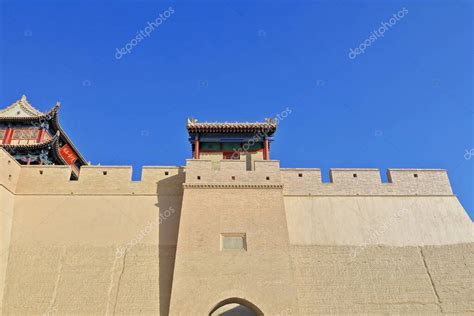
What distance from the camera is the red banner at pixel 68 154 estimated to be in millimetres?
20244

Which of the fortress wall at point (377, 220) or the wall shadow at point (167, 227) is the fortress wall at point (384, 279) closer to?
the fortress wall at point (377, 220)

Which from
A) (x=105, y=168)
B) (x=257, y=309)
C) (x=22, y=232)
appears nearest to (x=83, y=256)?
(x=22, y=232)

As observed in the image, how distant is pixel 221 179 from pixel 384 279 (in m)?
4.93

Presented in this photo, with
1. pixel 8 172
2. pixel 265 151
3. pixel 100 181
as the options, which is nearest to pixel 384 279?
pixel 265 151

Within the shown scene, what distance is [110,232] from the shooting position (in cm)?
1007

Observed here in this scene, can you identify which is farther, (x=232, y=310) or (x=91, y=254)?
(x=91, y=254)

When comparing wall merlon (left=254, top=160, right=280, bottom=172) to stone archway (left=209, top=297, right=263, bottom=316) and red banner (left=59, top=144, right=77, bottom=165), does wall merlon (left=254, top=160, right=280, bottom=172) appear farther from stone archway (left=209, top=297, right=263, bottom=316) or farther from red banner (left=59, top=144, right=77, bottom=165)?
red banner (left=59, top=144, right=77, bottom=165)

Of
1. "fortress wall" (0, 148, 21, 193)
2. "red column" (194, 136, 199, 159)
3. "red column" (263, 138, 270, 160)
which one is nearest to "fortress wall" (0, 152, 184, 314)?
"fortress wall" (0, 148, 21, 193)

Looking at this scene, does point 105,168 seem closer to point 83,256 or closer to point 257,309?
point 83,256

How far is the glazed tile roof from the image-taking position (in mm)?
16359

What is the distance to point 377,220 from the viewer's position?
10.5m

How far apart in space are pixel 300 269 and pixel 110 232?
16.7 ft

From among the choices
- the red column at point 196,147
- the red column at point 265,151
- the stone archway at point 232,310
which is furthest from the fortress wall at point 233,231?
the red column at point 196,147

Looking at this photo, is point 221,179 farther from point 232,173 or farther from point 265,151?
point 265,151
